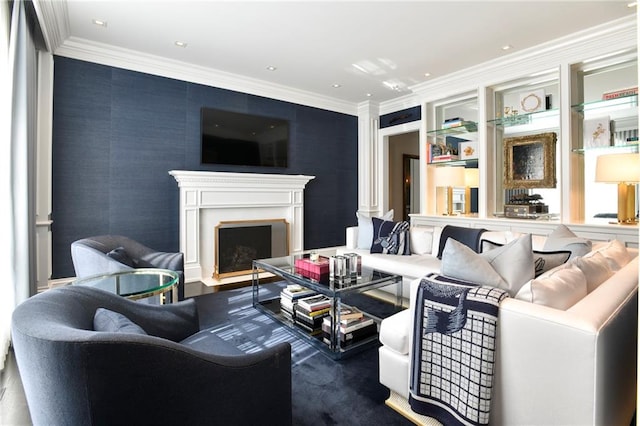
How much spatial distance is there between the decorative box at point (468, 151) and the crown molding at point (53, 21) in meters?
4.59

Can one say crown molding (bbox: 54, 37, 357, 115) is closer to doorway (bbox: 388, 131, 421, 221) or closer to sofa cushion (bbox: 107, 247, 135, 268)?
doorway (bbox: 388, 131, 421, 221)

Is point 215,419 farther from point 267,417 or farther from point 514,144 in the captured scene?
point 514,144

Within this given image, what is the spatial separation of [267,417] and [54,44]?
157 inches

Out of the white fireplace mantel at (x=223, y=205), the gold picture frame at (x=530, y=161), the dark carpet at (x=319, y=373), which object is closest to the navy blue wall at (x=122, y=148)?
the white fireplace mantel at (x=223, y=205)

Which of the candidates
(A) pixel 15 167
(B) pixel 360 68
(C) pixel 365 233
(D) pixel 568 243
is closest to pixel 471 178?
(C) pixel 365 233

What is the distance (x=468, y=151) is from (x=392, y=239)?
5.91 feet

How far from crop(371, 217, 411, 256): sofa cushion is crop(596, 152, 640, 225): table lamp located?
188 cm

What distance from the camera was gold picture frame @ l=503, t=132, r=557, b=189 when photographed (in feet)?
13.2

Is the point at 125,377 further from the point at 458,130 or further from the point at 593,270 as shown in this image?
the point at 458,130

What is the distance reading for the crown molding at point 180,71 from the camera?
142 inches

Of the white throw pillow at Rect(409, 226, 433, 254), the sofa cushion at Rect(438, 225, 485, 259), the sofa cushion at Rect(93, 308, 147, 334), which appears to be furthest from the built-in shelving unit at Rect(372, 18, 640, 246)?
the sofa cushion at Rect(93, 308, 147, 334)

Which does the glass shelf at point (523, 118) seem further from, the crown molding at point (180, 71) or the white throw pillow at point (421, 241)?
the crown molding at point (180, 71)

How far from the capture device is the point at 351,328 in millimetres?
2449

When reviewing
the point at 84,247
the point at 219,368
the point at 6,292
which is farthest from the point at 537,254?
the point at 6,292
